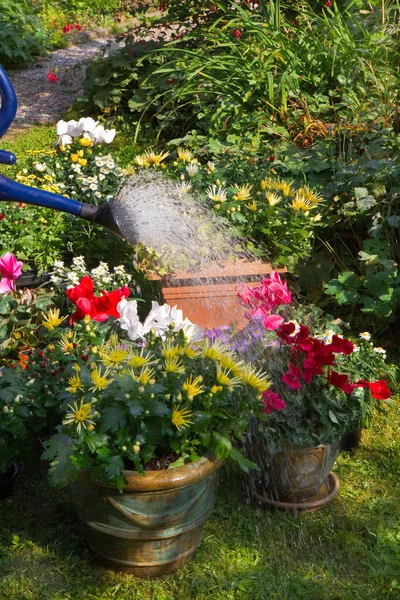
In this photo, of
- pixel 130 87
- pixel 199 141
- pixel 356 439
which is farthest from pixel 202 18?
pixel 356 439

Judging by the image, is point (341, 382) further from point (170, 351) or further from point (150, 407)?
point (150, 407)

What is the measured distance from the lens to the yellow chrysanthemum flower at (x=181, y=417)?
7.45ft

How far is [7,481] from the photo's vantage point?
2893 millimetres

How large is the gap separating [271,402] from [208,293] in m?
0.93

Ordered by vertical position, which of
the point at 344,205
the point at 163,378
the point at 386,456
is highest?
the point at 163,378

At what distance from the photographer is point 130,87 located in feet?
21.5

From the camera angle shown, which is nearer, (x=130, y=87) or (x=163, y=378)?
(x=163, y=378)

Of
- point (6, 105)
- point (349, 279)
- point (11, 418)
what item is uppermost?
point (6, 105)

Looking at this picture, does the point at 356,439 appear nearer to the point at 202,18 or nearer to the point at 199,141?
the point at 199,141

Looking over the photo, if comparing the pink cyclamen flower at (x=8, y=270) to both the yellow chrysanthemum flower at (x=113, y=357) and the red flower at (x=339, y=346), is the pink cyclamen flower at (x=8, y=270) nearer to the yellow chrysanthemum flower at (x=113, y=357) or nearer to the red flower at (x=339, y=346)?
the yellow chrysanthemum flower at (x=113, y=357)

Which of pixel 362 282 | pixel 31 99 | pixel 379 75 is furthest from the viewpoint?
pixel 31 99

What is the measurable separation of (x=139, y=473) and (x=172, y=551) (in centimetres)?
38

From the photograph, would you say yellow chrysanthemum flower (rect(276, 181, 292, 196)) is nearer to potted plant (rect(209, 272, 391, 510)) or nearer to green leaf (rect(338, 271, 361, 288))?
green leaf (rect(338, 271, 361, 288))

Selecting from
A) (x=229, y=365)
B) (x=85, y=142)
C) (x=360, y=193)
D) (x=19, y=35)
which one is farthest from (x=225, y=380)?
(x=19, y=35)
